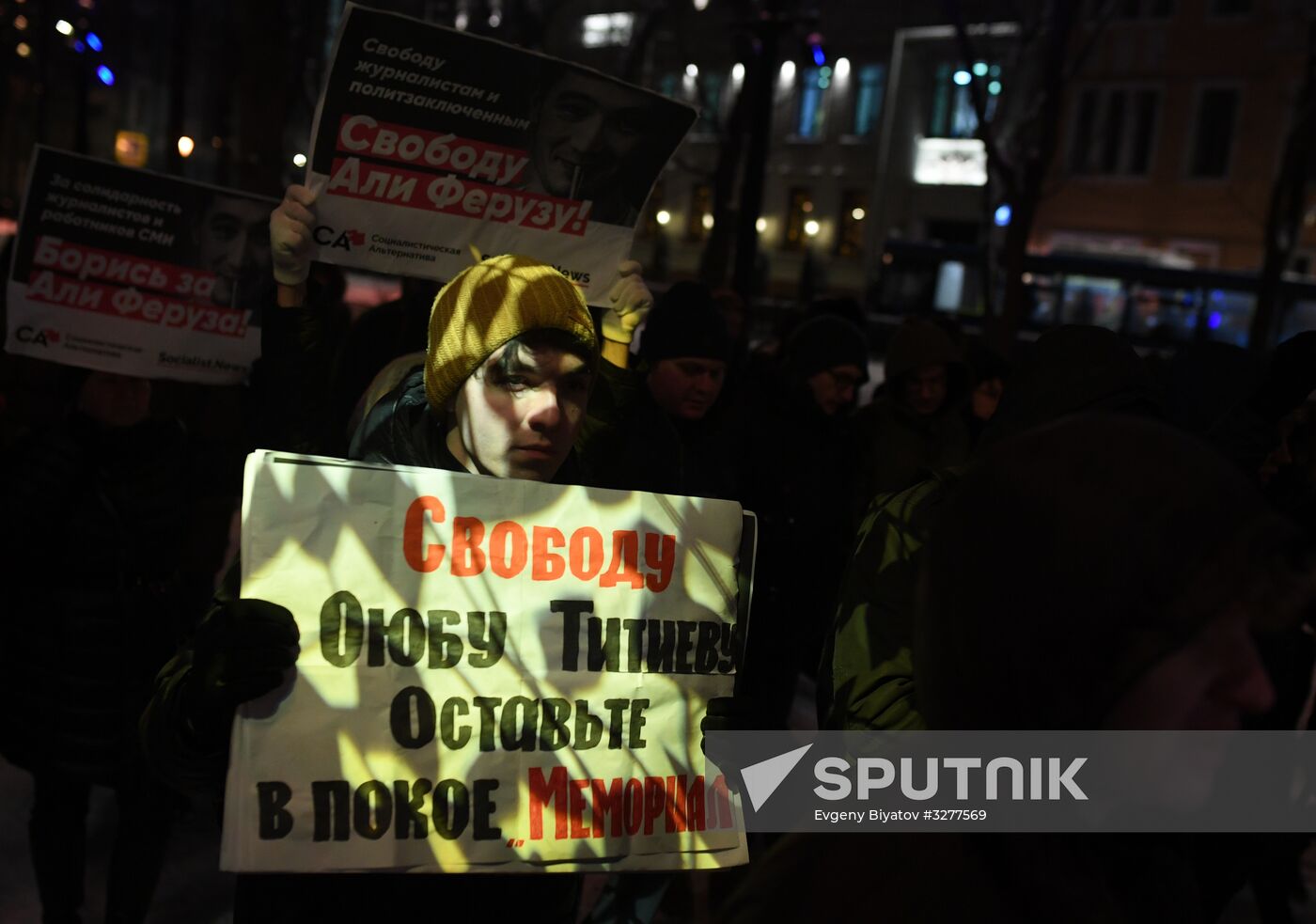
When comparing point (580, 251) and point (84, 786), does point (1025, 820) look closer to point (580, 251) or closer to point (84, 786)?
point (580, 251)

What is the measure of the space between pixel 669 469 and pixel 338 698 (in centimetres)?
173

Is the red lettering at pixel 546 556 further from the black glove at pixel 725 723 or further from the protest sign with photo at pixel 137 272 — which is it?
the protest sign with photo at pixel 137 272

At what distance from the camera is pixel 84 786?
11.5 feet

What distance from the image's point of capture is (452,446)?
2150mm

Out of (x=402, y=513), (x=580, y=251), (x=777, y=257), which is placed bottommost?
(x=402, y=513)

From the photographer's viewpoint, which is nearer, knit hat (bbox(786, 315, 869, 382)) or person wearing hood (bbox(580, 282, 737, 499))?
person wearing hood (bbox(580, 282, 737, 499))

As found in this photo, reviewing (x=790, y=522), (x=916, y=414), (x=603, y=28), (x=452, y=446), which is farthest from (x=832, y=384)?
(x=603, y=28)

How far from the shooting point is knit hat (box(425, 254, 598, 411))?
209cm

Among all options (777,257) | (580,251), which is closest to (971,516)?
(580,251)

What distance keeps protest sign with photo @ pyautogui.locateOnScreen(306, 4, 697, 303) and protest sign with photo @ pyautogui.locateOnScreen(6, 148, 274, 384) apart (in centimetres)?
Answer: 116

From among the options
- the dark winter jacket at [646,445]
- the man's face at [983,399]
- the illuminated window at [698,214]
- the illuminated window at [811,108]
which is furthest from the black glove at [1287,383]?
the illuminated window at [698,214]

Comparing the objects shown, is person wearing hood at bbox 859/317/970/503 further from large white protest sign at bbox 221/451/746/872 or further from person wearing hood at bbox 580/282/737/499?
large white protest sign at bbox 221/451/746/872

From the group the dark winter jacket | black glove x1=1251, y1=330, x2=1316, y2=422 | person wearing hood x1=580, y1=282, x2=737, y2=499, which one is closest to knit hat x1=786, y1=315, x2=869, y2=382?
person wearing hood x1=580, y1=282, x2=737, y2=499

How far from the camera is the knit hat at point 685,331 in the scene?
14.0 ft
